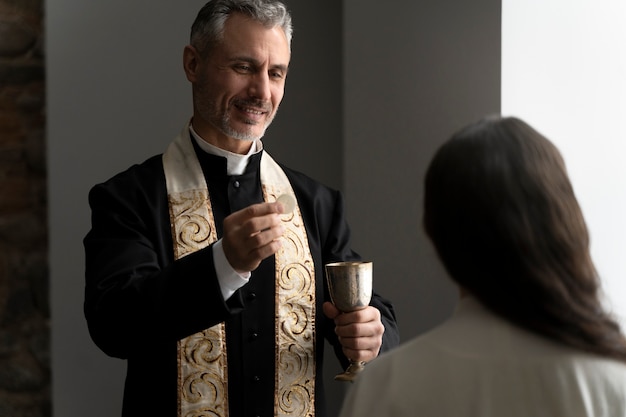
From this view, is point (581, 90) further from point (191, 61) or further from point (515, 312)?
point (515, 312)

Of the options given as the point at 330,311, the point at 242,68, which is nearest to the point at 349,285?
the point at 330,311

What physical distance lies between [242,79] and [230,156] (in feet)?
0.71

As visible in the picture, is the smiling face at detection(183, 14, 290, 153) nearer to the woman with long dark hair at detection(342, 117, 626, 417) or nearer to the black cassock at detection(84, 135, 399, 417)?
the black cassock at detection(84, 135, 399, 417)

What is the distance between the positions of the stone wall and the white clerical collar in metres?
1.23

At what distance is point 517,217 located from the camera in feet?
4.04

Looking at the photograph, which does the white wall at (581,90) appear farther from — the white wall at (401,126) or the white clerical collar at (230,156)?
the white clerical collar at (230,156)

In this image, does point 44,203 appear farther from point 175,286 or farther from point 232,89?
point 175,286

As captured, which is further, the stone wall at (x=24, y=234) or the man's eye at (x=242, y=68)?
the stone wall at (x=24, y=234)

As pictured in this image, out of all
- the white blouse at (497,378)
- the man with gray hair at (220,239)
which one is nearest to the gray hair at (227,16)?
the man with gray hair at (220,239)

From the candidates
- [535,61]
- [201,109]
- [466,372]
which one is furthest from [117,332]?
[535,61]

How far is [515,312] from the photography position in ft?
4.12

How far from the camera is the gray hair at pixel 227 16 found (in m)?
2.41

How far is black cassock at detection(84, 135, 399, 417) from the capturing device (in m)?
2.04

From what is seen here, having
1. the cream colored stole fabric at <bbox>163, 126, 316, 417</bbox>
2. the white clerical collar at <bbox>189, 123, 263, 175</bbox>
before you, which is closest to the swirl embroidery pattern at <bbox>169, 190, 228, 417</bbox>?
the cream colored stole fabric at <bbox>163, 126, 316, 417</bbox>
